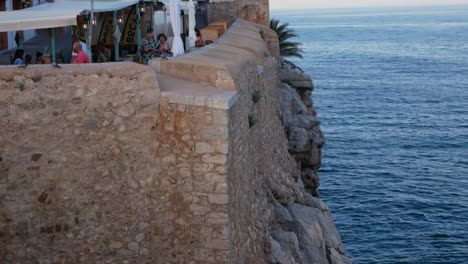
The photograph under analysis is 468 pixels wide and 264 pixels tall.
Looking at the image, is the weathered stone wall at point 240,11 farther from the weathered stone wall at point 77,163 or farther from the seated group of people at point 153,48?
the weathered stone wall at point 77,163

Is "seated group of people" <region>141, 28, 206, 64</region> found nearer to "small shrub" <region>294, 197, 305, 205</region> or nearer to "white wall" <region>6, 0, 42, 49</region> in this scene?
"small shrub" <region>294, 197, 305, 205</region>

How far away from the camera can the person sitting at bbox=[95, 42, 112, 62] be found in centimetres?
1603

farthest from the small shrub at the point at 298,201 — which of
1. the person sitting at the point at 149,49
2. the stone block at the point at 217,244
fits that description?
the stone block at the point at 217,244

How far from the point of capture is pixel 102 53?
55.0ft

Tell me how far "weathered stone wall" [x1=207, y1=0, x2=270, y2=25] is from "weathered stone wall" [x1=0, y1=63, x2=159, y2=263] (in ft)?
57.6

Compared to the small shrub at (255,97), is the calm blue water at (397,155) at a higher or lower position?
lower

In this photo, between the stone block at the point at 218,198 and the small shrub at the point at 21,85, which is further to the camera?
the stone block at the point at 218,198

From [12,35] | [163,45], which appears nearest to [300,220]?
[163,45]

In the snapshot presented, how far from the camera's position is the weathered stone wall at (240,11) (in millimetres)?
28219

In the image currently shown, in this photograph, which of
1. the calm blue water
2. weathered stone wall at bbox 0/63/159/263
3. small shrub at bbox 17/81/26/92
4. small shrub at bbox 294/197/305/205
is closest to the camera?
small shrub at bbox 17/81/26/92

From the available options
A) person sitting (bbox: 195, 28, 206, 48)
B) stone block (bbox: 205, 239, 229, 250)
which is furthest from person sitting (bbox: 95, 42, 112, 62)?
stone block (bbox: 205, 239, 229, 250)

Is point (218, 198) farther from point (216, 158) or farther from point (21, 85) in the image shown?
point (21, 85)

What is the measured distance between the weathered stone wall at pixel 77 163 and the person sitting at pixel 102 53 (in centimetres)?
502

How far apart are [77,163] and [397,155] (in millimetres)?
37928
